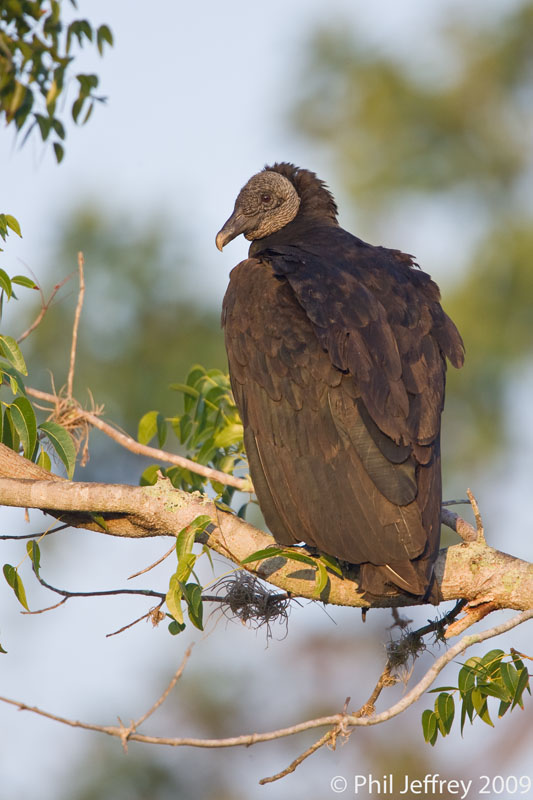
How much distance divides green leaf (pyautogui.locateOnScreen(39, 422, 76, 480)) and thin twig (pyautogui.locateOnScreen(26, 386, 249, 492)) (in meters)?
0.25

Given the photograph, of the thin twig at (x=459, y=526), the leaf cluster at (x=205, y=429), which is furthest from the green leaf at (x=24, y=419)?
the thin twig at (x=459, y=526)

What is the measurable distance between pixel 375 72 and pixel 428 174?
1.42m

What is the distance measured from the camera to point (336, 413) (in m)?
2.85

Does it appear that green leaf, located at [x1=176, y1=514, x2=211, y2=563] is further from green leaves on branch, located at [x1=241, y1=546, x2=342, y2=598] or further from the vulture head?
the vulture head

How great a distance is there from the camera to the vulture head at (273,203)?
163 inches

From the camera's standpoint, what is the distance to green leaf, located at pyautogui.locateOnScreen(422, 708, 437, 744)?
2418 millimetres

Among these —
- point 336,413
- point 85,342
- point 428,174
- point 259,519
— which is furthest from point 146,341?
point 336,413

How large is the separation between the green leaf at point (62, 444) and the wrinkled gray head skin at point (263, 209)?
146cm

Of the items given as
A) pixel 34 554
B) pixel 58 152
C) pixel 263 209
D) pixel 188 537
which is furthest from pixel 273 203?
pixel 188 537

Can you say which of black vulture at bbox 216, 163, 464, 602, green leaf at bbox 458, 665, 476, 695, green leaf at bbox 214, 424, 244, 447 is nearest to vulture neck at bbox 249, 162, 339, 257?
black vulture at bbox 216, 163, 464, 602

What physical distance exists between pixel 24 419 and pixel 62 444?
15cm

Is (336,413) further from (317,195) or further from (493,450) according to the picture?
(493,450)

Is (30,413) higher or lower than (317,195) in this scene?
lower

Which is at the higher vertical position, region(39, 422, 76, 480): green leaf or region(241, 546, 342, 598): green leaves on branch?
region(39, 422, 76, 480): green leaf
